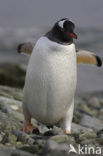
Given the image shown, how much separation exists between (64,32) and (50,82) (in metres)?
0.61

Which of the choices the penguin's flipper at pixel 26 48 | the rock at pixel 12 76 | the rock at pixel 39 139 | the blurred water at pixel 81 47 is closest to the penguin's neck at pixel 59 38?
the penguin's flipper at pixel 26 48

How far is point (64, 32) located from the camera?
518 centimetres

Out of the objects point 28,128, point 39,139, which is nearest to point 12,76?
point 28,128

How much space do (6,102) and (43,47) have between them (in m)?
2.09

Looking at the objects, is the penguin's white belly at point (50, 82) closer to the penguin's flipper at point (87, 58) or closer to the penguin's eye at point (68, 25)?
the penguin's eye at point (68, 25)

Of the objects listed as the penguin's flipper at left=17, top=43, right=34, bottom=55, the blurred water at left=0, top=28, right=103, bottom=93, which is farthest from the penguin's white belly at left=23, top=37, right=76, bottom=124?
the blurred water at left=0, top=28, right=103, bottom=93

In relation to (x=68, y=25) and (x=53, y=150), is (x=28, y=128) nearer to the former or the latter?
(x=68, y=25)

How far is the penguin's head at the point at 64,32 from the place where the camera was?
17.0 ft

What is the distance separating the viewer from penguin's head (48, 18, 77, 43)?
5168mm

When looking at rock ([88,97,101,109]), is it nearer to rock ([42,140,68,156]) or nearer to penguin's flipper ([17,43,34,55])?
penguin's flipper ([17,43,34,55])

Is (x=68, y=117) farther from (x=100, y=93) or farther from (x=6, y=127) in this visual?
(x=100, y=93)

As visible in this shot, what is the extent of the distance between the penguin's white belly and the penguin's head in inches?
3.8

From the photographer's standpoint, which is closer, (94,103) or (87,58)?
(87,58)

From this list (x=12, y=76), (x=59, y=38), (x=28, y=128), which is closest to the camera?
(x=59, y=38)
